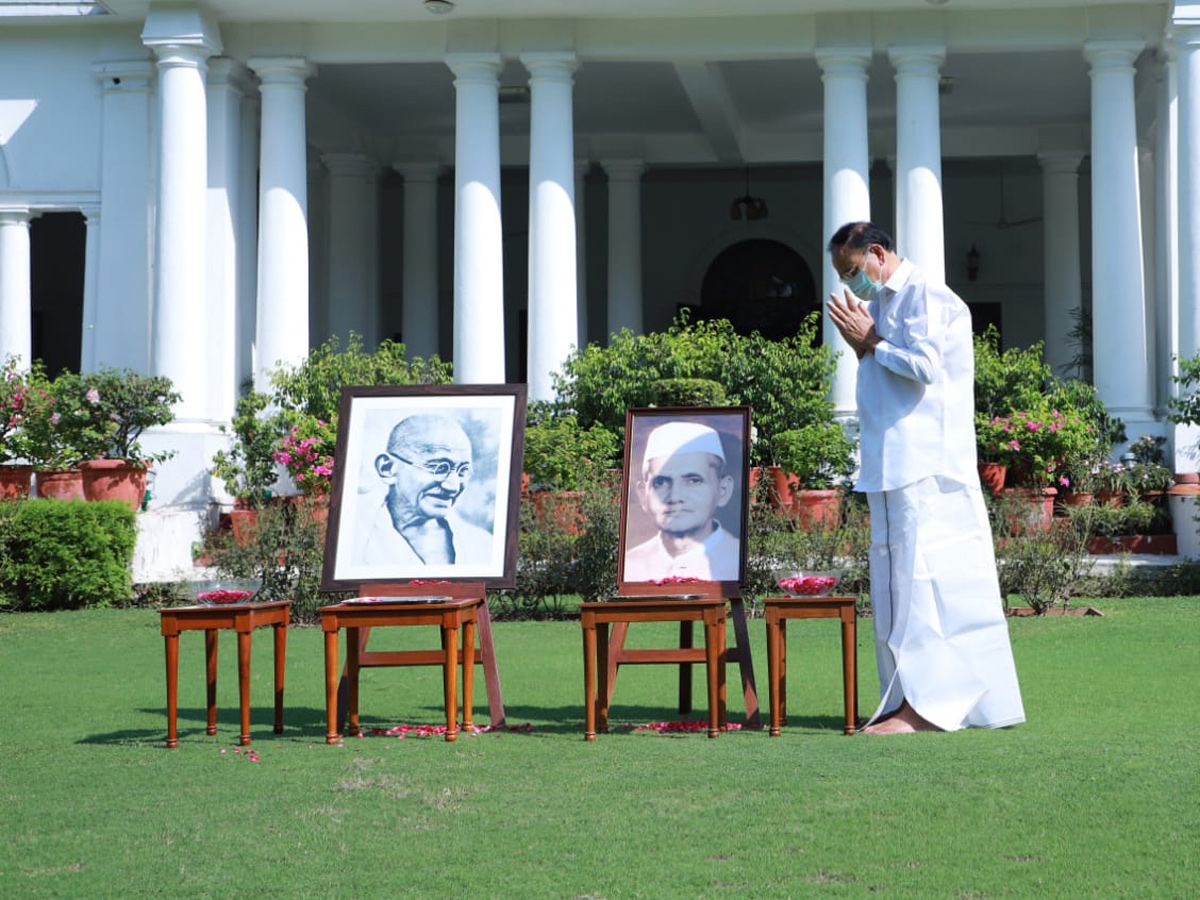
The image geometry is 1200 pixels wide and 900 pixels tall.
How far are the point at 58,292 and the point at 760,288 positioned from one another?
499 inches

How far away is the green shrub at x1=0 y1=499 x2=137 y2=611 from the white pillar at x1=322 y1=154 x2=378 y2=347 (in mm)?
9016

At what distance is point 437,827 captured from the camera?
5.06 meters

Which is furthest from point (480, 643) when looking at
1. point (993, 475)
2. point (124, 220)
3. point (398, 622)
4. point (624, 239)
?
point (624, 239)

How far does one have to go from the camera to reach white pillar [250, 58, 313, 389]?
56.2 ft

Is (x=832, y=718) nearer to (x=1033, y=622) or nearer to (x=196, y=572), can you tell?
(x=1033, y=622)

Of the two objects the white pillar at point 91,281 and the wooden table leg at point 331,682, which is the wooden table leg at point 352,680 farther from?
the white pillar at point 91,281

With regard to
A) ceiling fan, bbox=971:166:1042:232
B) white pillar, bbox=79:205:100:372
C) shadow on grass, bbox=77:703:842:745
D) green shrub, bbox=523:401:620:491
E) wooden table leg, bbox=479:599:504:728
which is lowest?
shadow on grass, bbox=77:703:842:745

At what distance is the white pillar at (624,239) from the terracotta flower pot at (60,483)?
9.44 meters

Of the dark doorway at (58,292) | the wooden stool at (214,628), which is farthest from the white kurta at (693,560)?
the dark doorway at (58,292)

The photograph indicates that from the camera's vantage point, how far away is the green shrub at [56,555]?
13.2 meters

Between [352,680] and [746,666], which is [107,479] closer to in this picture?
[352,680]

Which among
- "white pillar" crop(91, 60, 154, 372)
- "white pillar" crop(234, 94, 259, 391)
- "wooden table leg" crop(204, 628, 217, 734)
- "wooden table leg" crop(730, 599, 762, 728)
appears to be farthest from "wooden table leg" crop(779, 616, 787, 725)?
"white pillar" crop(91, 60, 154, 372)

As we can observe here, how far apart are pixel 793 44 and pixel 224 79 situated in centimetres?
620

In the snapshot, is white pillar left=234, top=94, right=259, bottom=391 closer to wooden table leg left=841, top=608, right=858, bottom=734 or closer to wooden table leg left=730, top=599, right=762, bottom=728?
wooden table leg left=730, top=599, right=762, bottom=728
